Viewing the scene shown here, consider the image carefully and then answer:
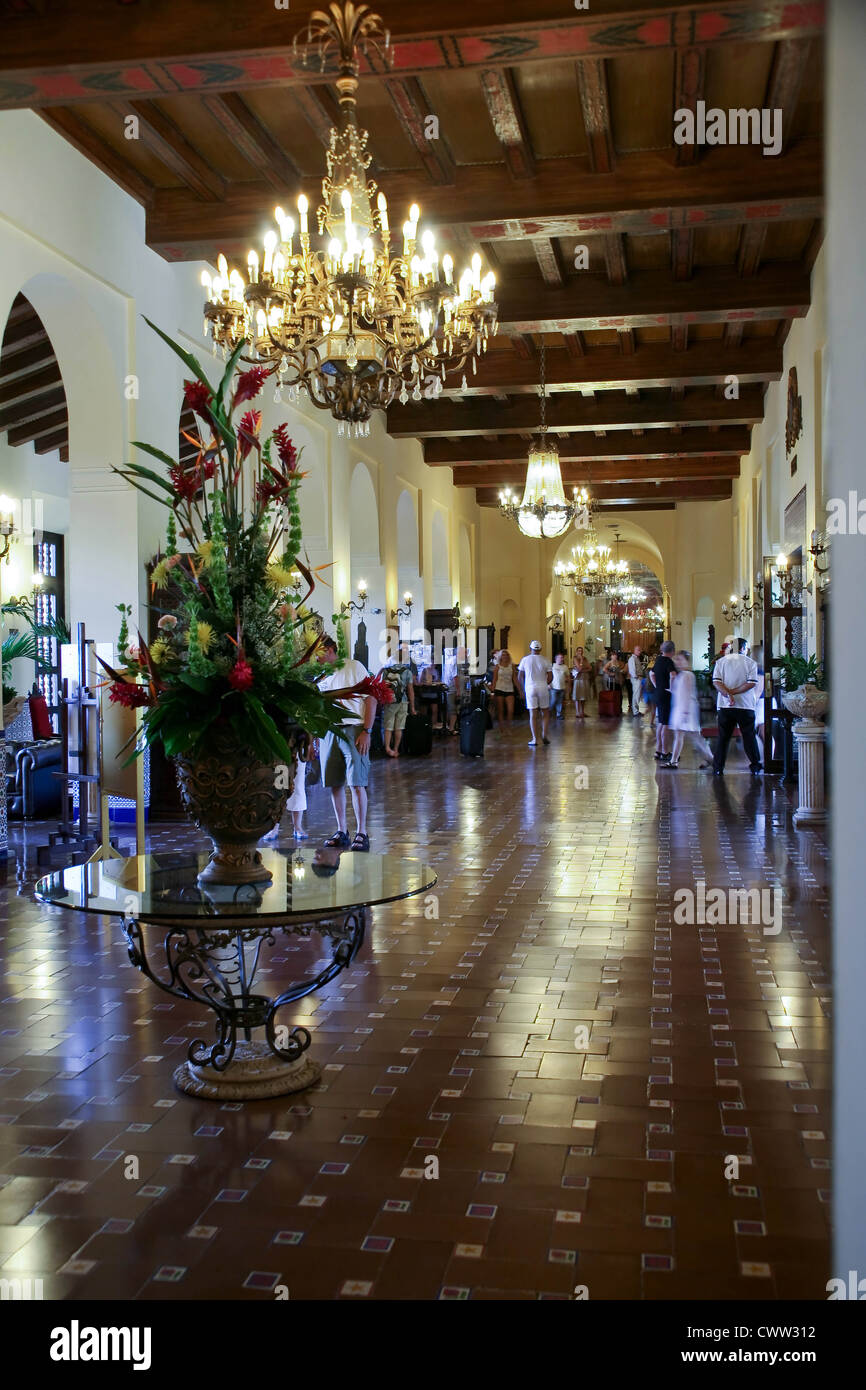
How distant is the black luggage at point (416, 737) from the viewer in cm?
1605

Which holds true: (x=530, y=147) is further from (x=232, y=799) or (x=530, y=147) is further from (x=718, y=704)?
(x=232, y=799)

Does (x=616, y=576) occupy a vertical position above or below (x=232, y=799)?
above

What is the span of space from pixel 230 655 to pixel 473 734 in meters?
11.7

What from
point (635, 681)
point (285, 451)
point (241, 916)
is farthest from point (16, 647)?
point (635, 681)

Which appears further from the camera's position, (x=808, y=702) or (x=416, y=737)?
(x=416, y=737)

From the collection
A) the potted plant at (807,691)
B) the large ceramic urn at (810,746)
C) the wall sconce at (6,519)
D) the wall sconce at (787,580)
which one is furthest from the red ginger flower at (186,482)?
the wall sconce at (787,580)

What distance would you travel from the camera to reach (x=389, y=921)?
6.27m

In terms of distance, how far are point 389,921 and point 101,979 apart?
5.42 feet

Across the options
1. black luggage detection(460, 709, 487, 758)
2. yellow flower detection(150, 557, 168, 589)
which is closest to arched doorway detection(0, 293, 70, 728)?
black luggage detection(460, 709, 487, 758)

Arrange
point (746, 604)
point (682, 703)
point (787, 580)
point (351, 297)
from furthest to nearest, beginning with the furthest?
point (746, 604), point (682, 703), point (787, 580), point (351, 297)

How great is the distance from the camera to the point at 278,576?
12.6ft

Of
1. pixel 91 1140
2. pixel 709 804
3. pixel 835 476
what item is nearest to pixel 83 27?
pixel 91 1140
